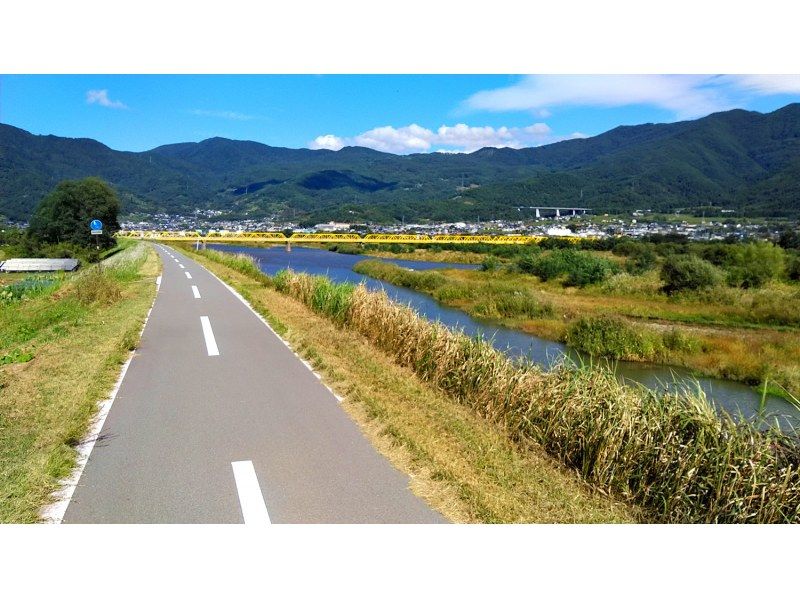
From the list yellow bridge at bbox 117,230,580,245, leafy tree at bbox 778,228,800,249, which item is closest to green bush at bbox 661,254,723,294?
leafy tree at bbox 778,228,800,249

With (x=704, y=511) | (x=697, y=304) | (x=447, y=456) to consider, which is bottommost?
(x=697, y=304)

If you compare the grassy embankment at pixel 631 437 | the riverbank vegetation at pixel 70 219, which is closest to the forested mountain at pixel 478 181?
the riverbank vegetation at pixel 70 219

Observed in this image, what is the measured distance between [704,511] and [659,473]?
474mm

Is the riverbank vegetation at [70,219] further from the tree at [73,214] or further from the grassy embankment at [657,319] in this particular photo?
the grassy embankment at [657,319]

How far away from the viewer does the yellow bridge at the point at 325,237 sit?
69375 millimetres

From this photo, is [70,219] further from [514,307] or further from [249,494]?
[249,494]

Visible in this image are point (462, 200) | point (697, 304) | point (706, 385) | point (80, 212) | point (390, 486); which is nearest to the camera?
point (390, 486)

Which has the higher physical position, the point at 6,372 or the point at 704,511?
the point at 6,372

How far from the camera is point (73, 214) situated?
138 ft

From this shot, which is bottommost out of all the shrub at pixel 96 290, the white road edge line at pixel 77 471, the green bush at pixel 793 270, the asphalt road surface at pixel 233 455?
the green bush at pixel 793 270

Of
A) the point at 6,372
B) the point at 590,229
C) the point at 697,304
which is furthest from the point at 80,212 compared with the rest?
the point at 590,229

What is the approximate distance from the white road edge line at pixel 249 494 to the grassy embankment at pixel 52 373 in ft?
4.35

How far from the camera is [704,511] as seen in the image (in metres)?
4.84
